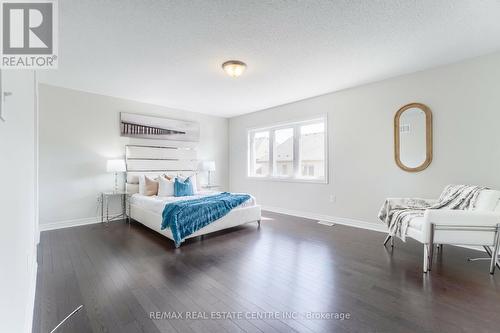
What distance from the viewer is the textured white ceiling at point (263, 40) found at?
6.81 ft

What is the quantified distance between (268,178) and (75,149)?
4.00 metres

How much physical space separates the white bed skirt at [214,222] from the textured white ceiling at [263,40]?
2196 mm

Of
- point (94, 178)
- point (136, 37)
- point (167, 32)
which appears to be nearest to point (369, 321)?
point (167, 32)

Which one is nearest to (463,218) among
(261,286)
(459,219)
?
(459,219)

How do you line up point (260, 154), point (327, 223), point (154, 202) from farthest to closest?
point (260, 154) < point (327, 223) < point (154, 202)

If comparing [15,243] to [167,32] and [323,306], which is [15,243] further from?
[167,32]

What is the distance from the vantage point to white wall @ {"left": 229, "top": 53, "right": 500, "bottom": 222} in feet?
9.78

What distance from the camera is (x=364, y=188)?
4070 mm

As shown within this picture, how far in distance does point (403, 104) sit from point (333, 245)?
2486 millimetres

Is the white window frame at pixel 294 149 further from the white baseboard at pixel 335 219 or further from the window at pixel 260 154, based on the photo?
the white baseboard at pixel 335 219

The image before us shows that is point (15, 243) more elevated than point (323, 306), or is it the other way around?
point (15, 243)

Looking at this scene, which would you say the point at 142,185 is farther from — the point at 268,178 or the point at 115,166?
the point at 268,178

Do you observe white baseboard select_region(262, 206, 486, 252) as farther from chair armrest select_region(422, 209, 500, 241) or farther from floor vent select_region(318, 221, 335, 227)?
chair armrest select_region(422, 209, 500, 241)

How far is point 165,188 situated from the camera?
14.4 ft
